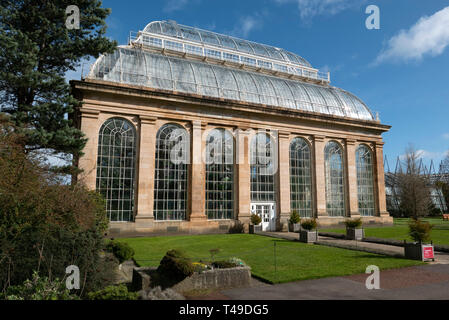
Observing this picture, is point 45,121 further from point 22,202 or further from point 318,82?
point 318,82

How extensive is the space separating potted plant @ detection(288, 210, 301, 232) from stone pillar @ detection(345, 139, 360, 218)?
8.45 metres

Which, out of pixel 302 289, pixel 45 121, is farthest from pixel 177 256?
pixel 45 121

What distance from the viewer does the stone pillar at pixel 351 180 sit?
3375 centimetres

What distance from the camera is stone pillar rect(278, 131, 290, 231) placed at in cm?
3033

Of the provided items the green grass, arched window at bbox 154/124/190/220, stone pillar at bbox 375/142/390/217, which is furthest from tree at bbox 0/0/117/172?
stone pillar at bbox 375/142/390/217

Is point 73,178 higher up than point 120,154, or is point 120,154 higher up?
point 120,154

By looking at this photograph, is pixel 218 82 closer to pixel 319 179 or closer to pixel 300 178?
pixel 300 178

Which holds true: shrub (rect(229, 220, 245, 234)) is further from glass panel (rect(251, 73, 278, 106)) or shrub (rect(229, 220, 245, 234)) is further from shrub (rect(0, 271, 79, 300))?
shrub (rect(0, 271, 79, 300))

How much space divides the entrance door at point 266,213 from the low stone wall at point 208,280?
19219mm

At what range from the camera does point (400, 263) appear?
1388 cm

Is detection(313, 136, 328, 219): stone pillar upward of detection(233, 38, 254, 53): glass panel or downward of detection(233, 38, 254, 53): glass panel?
downward

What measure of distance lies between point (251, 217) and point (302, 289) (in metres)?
18.1

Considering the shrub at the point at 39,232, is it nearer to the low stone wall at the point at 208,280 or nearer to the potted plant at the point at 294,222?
the low stone wall at the point at 208,280

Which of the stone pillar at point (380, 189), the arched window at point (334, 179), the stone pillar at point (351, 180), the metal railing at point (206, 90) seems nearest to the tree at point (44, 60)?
the metal railing at point (206, 90)
